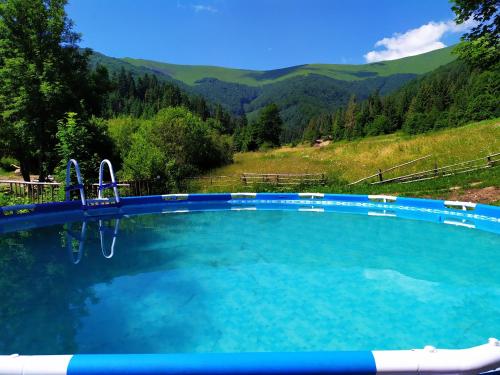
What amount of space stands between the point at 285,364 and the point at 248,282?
4457 mm

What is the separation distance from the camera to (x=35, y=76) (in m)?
19.7

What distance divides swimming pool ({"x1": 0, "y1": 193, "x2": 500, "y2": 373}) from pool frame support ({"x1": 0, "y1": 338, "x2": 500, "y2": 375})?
0.13 meters

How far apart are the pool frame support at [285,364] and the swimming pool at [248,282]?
13 centimetres

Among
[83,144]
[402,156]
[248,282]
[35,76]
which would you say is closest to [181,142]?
[35,76]

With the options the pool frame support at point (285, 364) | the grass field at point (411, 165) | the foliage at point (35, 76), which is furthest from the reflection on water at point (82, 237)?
the grass field at point (411, 165)

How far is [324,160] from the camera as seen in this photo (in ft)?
112

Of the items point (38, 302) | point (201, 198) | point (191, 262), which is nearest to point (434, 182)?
point (201, 198)

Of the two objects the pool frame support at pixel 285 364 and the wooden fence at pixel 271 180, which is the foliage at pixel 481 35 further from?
the pool frame support at pixel 285 364

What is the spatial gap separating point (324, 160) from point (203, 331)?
3071 centimetres

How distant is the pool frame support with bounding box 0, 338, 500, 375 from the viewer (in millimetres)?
2428

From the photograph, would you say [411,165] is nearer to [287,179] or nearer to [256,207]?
[287,179]

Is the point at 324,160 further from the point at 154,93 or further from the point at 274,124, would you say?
the point at 154,93

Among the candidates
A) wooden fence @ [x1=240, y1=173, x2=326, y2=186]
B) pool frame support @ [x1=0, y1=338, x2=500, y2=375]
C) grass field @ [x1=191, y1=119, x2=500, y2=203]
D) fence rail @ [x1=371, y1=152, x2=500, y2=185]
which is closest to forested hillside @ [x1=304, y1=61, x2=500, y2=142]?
grass field @ [x1=191, y1=119, x2=500, y2=203]

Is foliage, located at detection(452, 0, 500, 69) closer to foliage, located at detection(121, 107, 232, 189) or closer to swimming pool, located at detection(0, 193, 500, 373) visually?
swimming pool, located at detection(0, 193, 500, 373)
